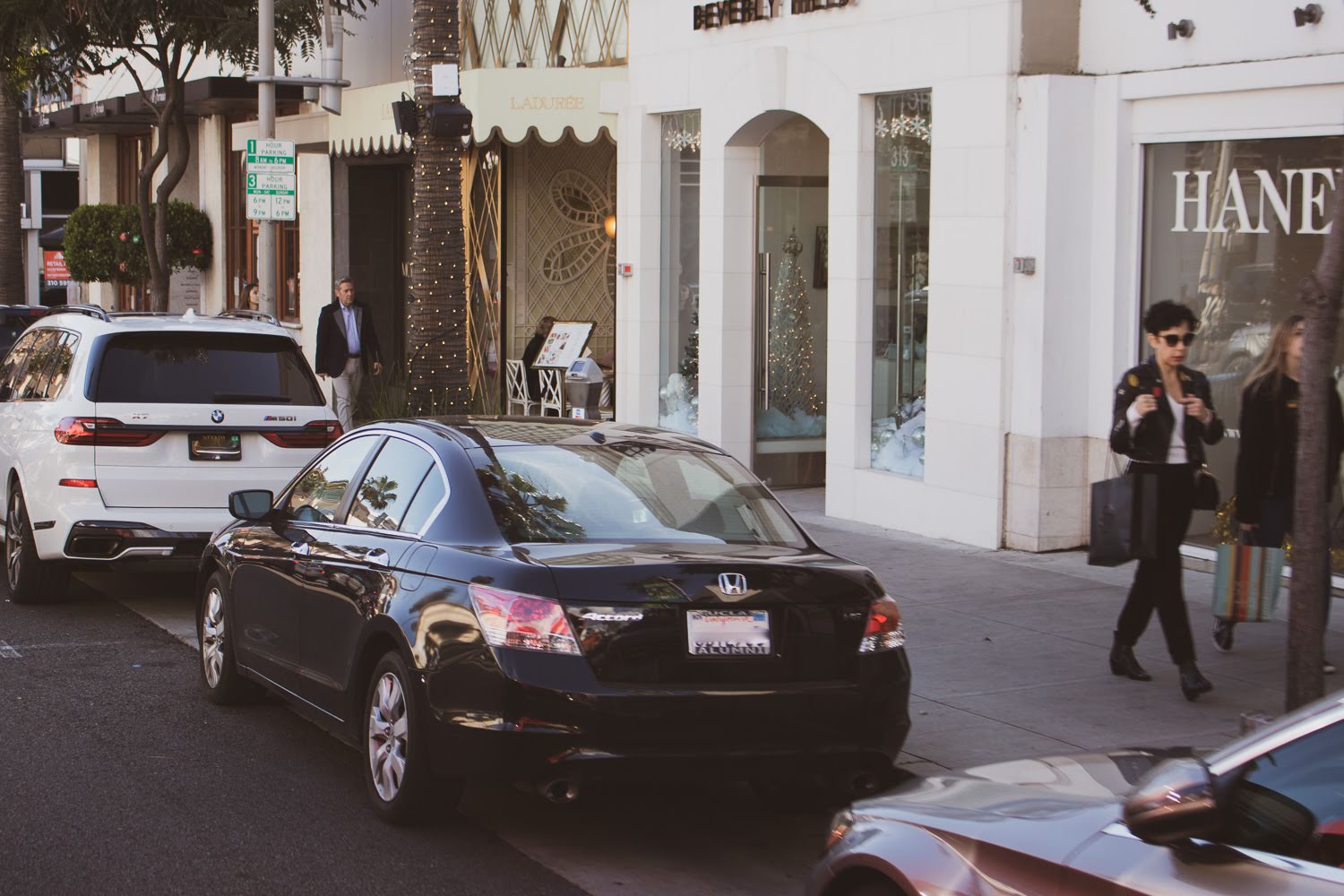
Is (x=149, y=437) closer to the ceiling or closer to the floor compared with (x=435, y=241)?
closer to the floor

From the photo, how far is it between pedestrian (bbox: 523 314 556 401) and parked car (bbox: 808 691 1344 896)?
1684cm

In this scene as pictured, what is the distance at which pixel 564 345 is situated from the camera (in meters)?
20.9

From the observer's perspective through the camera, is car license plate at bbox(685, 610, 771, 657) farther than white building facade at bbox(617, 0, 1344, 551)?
No

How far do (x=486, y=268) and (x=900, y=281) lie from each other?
8.76 m

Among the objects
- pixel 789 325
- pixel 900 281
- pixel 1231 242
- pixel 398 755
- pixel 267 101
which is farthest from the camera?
pixel 267 101

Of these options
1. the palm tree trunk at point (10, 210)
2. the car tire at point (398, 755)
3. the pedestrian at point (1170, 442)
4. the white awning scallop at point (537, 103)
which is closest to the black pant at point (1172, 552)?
the pedestrian at point (1170, 442)

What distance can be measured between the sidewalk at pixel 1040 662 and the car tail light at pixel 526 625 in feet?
7.08

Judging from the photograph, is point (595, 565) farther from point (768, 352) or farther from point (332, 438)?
point (768, 352)

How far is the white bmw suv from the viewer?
1074 centimetres

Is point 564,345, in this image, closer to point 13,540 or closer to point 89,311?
point 89,311

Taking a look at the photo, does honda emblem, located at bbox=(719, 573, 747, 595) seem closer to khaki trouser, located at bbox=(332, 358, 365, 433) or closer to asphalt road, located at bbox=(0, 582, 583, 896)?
asphalt road, located at bbox=(0, 582, 583, 896)

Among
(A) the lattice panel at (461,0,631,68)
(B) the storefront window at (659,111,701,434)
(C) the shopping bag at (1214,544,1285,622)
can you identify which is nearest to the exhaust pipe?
(C) the shopping bag at (1214,544,1285,622)

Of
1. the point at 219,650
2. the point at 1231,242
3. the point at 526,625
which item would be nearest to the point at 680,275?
the point at 1231,242

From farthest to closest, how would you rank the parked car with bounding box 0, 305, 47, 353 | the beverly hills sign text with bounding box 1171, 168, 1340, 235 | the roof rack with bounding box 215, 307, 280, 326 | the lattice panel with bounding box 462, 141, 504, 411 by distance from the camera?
the lattice panel with bounding box 462, 141, 504, 411, the parked car with bounding box 0, 305, 47, 353, the roof rack with bounding box 215, 307, 280, 326, the beverly hills sign text with bounding box 1171, 168, 1340, 235
